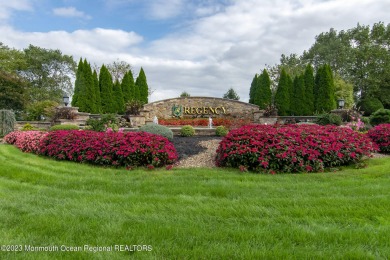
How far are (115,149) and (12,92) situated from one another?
22.5m

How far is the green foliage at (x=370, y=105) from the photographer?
2631cm

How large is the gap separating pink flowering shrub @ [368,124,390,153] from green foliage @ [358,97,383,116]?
20234mm

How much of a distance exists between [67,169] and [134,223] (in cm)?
377

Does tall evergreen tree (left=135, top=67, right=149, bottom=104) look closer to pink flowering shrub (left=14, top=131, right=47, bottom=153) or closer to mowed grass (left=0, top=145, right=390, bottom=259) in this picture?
pink flowering shrub (left=14, top=131, right=47, bottom=153)

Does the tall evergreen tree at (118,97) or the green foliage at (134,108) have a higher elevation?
the tall evergreen tree at (118,97)

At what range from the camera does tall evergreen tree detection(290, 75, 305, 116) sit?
18.8 meters

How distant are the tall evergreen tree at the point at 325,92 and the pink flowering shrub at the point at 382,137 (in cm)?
982

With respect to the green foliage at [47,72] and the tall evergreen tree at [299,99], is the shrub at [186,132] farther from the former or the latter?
the green foliage at [47,72]

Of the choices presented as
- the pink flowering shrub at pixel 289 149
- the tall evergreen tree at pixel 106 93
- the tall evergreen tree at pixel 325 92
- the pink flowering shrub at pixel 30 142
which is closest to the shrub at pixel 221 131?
the pink flowering shrub at pixel 289 149

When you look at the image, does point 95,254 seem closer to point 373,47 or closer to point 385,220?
point 385,220

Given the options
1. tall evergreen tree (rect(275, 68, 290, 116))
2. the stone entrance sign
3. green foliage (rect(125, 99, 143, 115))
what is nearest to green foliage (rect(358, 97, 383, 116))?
tall evergreen tree (rect(275, 68, 290, 116))

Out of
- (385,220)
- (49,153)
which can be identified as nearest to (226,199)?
(385,220)

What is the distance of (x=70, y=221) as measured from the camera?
3.12m

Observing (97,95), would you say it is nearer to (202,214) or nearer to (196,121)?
(196,121)
